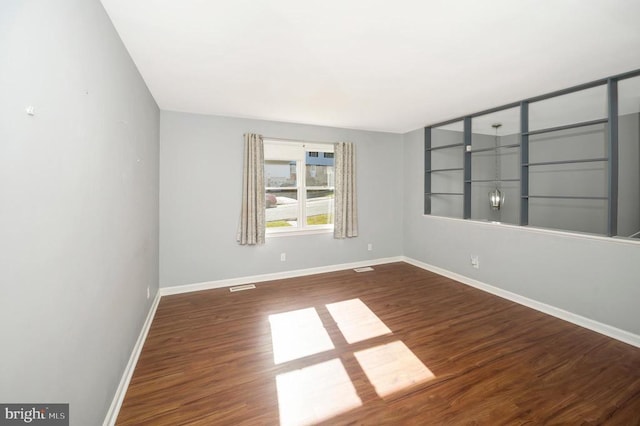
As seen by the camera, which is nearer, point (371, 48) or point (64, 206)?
point (64, 206)

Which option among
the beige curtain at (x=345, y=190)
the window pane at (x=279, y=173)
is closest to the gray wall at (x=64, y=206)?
the window pane at (x=279, y=173)

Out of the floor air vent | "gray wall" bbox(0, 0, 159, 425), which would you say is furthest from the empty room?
the floor air vent

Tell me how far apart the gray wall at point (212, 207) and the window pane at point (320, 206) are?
298 millimetres

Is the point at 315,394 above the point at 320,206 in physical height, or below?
below

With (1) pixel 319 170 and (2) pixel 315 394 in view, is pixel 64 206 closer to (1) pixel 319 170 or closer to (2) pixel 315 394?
(2) pixel 315 394

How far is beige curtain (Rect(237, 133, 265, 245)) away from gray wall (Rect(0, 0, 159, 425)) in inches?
78.1

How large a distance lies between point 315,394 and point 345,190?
3.34 meters

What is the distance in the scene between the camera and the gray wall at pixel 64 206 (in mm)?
875

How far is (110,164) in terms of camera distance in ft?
5.74

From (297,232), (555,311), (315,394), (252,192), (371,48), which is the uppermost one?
(371,48)

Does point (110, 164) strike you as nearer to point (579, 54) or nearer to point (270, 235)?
point (270, 235)

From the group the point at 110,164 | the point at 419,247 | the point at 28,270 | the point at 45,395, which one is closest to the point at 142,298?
the point at 110,164

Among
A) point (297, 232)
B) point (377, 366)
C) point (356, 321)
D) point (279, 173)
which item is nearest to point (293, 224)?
point (297, 232)

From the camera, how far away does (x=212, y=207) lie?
157 inches
